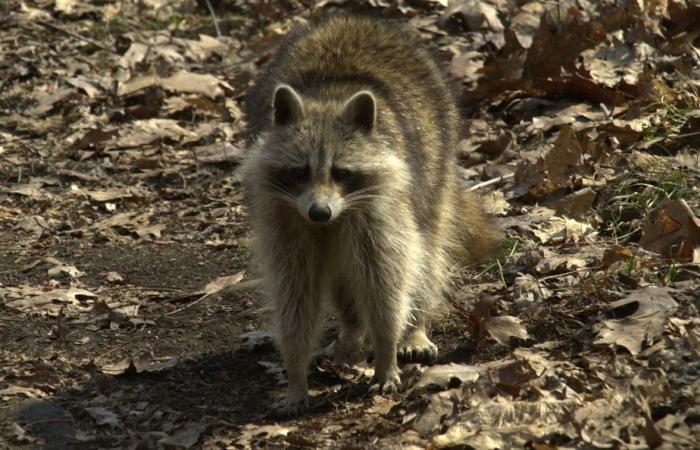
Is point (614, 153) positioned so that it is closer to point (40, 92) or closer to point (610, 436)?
point (610, 436)

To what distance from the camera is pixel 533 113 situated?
6.91 metres

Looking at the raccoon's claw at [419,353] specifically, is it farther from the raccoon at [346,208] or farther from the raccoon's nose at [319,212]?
the raccoon's nose at [319,212]

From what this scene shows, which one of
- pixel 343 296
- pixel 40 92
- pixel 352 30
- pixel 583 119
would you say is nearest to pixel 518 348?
pixel 343 296

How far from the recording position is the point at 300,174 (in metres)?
4.26

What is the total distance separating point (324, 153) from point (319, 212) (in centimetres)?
30

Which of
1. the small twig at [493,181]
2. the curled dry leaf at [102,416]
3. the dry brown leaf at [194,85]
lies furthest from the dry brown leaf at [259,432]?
the dry brown leaf at [194,85]

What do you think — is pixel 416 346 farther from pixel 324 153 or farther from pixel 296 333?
pixel 324 153

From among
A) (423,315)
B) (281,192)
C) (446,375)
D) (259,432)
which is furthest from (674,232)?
(259,432)

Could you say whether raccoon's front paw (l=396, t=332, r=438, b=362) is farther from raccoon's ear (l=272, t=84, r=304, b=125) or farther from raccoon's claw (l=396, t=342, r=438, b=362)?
raccoon's ear (l=272, t=84, r=304, b=125)

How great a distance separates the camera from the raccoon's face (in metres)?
4.22

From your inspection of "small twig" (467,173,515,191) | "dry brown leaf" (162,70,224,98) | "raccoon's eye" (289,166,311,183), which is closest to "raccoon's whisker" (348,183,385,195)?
"raccoon's eye" (289,166,311,183)

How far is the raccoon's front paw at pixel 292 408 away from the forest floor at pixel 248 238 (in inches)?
2.9

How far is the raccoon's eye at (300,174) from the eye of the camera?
4238 mm

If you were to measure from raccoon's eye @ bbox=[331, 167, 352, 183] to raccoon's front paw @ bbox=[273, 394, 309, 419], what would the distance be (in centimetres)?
95
